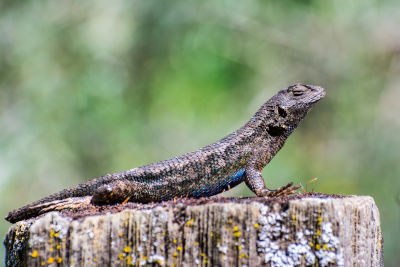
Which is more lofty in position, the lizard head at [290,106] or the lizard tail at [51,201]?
the lizard head at [290,106]

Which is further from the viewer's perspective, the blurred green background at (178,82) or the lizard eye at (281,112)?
the blurred green background at (178,82)

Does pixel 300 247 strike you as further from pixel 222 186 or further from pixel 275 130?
pixel 275 130

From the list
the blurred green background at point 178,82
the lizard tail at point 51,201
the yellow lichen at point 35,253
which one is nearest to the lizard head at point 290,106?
the lizard tail at point 51,201

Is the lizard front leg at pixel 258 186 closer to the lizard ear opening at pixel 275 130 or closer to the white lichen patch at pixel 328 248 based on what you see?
the lizard ear opening at pixel 275 130

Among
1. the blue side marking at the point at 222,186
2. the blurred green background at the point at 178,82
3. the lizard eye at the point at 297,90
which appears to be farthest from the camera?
the blurred green background at the point at 178,82

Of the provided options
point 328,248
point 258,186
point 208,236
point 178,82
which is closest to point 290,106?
point 258,186

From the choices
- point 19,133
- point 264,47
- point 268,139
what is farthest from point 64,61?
point 268,139

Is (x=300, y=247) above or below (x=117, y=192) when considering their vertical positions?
below

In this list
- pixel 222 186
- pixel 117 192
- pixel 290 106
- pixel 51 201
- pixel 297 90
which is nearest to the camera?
pixel 117 192
